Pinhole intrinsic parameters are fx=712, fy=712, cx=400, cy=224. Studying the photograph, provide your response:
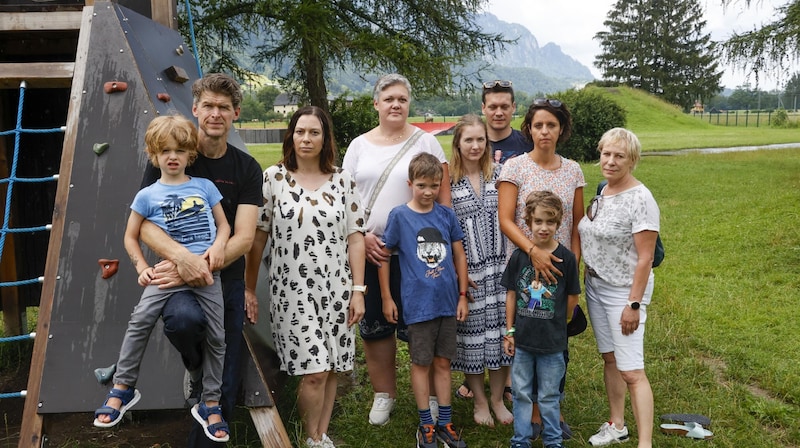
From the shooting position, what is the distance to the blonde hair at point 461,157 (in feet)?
12.5

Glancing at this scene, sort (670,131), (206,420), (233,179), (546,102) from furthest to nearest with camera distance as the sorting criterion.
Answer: (670,131) < (546,102) < (233,179) < (206,420)

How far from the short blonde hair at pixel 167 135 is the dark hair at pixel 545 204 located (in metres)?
1.58

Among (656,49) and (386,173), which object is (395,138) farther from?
(656,49)

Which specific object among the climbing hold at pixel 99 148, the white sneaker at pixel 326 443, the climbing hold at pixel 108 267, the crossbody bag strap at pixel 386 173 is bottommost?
the white sneaker at pixel 326 443

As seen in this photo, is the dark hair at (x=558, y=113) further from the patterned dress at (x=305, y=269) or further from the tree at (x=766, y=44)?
the tree at (x=766, y=44)

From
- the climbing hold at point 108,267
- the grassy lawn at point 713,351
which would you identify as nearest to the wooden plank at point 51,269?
the climbing hold at point 108,267

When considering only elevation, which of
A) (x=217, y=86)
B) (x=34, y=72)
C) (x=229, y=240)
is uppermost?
(x=34, y=72)

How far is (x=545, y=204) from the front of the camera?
3379 millimetres

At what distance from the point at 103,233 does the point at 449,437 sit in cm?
206

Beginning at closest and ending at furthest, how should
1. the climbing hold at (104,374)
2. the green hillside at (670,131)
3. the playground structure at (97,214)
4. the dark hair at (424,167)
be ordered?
the climbing hold at (104,374) → the playground structure at (97,214) → the dark hair at (424,167) → the green hillside at (670,131)

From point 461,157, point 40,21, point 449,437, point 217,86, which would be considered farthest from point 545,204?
point 40,21

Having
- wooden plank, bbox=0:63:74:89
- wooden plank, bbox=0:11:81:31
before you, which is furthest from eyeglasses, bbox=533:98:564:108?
wooden plank, bbox=0:11:81:31

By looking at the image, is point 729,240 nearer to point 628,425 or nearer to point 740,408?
point 740,408

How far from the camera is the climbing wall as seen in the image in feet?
10.9
